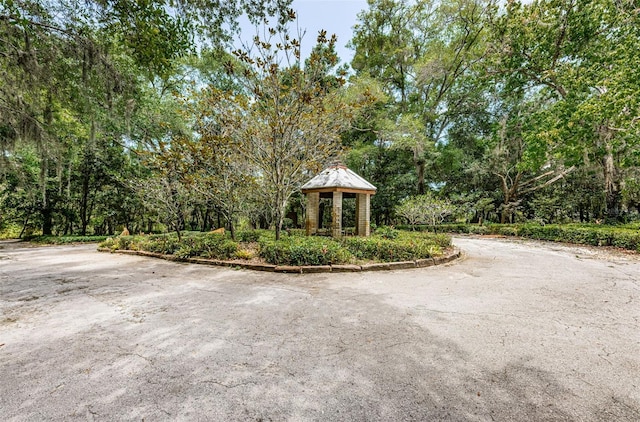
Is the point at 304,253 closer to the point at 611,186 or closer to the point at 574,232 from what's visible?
the point at 574,232

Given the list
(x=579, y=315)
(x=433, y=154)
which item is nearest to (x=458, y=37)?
(x=433, y=154)

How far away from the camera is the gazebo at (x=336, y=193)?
9500 mm

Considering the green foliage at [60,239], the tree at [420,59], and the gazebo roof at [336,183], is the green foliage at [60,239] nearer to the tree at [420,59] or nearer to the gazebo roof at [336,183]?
the gazebo roof at [336,183]

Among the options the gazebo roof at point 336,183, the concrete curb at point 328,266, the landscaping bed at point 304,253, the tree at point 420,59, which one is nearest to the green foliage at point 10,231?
the landscaping bed at point 304,253

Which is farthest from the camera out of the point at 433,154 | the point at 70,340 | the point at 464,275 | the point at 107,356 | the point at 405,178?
the point at 405,178

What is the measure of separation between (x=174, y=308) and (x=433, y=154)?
1748cm

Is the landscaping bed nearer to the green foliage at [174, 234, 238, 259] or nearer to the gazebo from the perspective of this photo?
the green foliage at [174, 234, 238, 259]

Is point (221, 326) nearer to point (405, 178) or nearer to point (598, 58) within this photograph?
point (598, 58)

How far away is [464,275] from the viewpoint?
5.48 m

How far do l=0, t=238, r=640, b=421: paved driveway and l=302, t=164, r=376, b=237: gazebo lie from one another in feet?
16.6

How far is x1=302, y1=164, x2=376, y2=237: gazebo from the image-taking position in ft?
31.2

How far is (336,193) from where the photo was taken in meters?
9.48

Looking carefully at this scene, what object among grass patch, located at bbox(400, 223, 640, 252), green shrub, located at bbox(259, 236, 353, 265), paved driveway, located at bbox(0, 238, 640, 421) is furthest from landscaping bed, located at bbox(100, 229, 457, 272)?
grass patch, located at bbox(400, 223, 640, 252)

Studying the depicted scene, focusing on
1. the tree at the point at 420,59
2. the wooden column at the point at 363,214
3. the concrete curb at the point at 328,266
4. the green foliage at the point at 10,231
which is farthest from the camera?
the green foliage at the point at 10,231
